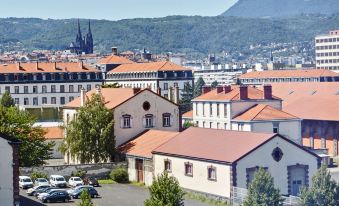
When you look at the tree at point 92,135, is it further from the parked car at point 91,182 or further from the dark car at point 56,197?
the dark car at point 56,197

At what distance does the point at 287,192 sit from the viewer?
188ft

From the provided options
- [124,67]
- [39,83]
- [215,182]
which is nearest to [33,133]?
[215,182]

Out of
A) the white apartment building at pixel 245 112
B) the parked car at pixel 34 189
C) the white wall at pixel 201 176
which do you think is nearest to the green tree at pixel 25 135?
the parked car at pixel 34 189

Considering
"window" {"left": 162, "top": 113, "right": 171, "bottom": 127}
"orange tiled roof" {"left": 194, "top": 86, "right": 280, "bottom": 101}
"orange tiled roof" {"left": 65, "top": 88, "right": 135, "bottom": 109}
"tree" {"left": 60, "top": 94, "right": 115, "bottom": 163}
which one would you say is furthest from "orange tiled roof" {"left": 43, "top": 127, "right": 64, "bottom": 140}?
"tree" {"left": 60, "top": 94, "right": 115, "bottom": 163}

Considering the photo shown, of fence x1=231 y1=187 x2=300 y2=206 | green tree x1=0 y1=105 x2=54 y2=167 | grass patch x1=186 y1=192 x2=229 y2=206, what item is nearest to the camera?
fence x1=231 y1=187 x2=300 y2=206

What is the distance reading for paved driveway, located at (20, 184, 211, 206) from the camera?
181 feet

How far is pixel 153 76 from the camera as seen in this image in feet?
507

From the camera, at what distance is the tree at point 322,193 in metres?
47.8

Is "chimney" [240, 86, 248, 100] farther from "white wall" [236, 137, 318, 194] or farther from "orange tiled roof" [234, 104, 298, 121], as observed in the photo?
"white wall" [236, 137, 318, 194]

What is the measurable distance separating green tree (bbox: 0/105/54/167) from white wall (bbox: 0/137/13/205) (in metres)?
22.6

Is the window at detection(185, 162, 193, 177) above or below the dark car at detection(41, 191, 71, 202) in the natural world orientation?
above

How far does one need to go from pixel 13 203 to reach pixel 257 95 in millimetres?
45800

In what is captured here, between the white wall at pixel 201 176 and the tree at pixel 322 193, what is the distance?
8.10m

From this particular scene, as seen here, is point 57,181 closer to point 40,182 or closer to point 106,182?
point 40,182
